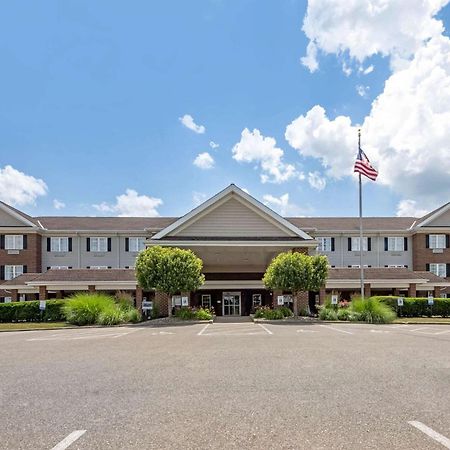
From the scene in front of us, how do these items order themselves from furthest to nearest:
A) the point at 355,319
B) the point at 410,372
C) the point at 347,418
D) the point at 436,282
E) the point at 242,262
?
the point at 242,262
the point at 436,282
the point at 355,319
the point at 410,372
the point at 347,418

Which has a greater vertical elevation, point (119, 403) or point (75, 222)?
point (75, 222)

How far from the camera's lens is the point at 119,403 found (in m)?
6.84

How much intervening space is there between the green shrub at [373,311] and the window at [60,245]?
2580 centimetres

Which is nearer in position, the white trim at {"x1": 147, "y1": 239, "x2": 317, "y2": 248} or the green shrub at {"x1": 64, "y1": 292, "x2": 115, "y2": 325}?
the green shrub at {"x1": 64, "y1": 292, "x2": 115, "y2": 325}

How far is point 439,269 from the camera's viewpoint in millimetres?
41812

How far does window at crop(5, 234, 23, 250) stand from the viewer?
132ft

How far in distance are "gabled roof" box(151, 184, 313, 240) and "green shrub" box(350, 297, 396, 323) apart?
22.1ft

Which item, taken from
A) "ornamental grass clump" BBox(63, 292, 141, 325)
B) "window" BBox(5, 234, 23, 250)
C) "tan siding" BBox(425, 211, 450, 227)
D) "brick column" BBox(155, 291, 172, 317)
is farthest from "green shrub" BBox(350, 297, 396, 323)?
"window" BBox(5, 234, 23, 250)

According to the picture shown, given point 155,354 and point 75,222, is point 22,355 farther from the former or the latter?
point 75,222

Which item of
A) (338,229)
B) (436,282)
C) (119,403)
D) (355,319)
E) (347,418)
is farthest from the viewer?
(338,229)

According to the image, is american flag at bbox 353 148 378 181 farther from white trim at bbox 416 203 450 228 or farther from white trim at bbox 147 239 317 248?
white trim at bbox 416 203 450 228

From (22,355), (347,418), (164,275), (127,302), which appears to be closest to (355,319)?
(164,275)

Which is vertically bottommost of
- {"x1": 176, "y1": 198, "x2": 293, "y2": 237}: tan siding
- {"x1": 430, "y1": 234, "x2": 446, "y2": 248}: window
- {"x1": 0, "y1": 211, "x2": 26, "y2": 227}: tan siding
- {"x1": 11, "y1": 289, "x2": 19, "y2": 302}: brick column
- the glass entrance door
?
the glass entrance door

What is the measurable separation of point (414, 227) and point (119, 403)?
40.0 meters
